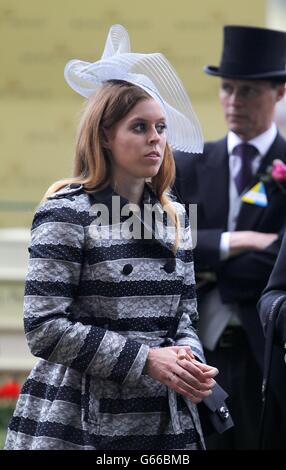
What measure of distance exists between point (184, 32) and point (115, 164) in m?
3.13

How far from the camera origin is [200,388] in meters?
3.29

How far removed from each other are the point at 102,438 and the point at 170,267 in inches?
20.5

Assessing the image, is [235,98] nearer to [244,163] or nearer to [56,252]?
[244,163]

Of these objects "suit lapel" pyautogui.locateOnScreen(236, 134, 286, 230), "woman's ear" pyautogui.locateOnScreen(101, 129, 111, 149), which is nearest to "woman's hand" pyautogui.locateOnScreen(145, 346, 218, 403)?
"woman's ear" pyautogui.locateOnScreen(101, 129, 111, 149)

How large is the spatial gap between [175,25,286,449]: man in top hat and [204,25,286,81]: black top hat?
0.02m

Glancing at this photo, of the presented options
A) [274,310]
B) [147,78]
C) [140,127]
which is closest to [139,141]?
[140,127]

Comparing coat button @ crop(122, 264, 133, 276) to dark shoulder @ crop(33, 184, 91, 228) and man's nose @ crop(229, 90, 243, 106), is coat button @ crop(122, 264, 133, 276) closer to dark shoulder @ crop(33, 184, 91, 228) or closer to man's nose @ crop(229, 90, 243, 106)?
dark shoulder @ crop(33, 184, 91, 228)

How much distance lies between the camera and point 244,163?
15.6 feet

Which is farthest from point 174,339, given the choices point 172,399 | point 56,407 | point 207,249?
Result: point 207,249

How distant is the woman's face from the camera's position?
3.47 m

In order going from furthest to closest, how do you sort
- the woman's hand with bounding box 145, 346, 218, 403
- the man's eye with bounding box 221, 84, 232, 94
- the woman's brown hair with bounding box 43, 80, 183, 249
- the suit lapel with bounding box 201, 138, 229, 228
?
the man's eye with bounding box 221, 84, 232, 94
the suit lapel with bounding box 201, 138, 229, 228
the woman's brown hair with bounding box 43, 80, 183, 249
the woman's hand with bounding box 145, 346, 218, 403

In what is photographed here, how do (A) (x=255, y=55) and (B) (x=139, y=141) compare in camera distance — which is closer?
(B) (x=139, y=141)

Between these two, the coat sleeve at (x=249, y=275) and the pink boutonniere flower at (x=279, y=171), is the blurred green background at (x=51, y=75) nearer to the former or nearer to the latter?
the pink boutonniere flower at (x=279, y=171)

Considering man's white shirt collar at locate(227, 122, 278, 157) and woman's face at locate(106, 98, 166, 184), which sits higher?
woman's face at locate(106, 98, 166, 184)
